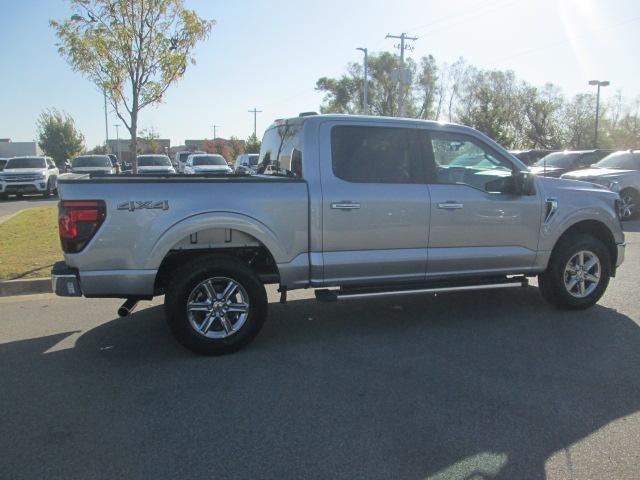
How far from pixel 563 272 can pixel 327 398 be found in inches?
131

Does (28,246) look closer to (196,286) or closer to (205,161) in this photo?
(196,286)

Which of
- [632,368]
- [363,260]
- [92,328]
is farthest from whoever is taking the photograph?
[92,328]

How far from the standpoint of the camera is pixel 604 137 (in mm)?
54125

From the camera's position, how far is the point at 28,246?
31.8 feet

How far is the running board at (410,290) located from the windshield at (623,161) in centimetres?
1082

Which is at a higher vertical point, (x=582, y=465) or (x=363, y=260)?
(x=363, y=260)

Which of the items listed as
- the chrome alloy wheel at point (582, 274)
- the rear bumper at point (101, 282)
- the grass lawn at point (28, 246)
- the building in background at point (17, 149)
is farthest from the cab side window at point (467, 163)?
the building in background at point (17, 149)

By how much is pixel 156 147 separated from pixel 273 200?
211 ft

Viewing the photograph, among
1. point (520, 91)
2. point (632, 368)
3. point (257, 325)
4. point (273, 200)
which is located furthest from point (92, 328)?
point (520, 91)

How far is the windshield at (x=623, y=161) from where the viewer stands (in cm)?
1460

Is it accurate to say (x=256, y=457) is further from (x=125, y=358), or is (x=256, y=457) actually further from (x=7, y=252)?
(x=7, y=252)

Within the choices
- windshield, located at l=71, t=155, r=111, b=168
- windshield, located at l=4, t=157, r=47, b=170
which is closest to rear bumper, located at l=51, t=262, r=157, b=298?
windshield, located at l=71, t=155, r=111, b=168

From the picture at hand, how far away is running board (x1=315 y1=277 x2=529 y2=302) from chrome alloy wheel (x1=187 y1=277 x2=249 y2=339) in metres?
0.72

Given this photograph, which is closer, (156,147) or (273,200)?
(273,200)
